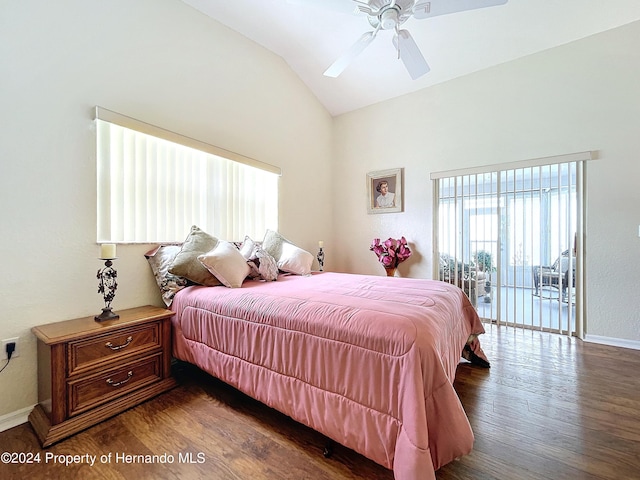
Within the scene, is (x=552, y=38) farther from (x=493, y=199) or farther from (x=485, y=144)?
(x=493, y=199)

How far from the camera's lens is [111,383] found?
A: 176cm

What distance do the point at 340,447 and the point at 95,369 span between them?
1.53 meters

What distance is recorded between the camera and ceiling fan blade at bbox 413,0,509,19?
180 cm

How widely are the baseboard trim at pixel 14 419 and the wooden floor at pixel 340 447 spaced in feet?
0.14

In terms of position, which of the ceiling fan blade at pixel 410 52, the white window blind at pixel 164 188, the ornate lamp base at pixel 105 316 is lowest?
the ornate lamp base at pixel 105 316

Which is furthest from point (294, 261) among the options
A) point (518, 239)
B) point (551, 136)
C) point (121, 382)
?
point (551, 136)

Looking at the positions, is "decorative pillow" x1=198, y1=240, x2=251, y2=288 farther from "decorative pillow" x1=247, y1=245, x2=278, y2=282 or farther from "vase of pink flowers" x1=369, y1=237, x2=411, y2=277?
"vase of pink flowers" x1=369, y1=237, x2=411, y2=277

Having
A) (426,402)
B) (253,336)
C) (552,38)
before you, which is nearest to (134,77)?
(253,336)

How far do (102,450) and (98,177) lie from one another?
178cm

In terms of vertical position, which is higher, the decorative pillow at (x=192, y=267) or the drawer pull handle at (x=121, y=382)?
the decorative pillow at (x=192, y=267)

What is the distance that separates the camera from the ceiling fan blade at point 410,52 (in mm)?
2188

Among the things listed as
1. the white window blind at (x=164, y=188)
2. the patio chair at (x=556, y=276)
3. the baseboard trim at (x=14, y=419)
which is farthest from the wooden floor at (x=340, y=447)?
the white window blind at (x=164, y=188)

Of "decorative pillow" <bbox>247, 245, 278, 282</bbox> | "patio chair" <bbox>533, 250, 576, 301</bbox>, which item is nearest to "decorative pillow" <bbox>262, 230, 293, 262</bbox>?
"decorative pillow" <bbox>247, 245, 278, 282</bbox>

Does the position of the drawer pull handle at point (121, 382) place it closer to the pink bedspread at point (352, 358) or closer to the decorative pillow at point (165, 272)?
the pink bedspread at point (352, 358)
